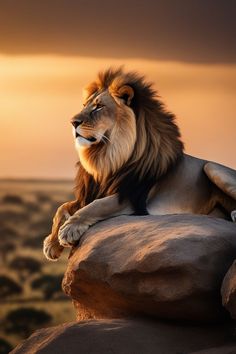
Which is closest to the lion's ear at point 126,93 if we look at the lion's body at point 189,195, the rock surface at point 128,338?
the lion's body at point 189,195

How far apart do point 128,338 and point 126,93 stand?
1.20m

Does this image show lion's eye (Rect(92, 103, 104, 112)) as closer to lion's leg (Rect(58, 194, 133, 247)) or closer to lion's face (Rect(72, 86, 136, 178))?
lion's face (Rect(72, 86, 136, 178))

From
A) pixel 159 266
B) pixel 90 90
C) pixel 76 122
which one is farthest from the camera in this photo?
pixel 90 90

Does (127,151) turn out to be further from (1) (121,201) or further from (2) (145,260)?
(2) (145,260)

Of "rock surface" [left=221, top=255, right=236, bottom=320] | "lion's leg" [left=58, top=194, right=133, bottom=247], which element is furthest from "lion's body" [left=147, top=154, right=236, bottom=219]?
"rock surface" [left=221, top=255, right=236, bottom=320]

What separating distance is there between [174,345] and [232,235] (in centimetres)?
51

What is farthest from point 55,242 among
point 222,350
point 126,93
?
point 222,350

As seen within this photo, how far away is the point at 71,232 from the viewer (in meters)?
4.31

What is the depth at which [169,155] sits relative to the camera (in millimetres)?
4480

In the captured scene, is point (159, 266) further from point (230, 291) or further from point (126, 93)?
point (126, 93)

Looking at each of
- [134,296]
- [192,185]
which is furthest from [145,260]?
[192,185]

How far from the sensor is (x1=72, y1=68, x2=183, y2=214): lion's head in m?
4.42

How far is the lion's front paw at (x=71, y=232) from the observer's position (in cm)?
431

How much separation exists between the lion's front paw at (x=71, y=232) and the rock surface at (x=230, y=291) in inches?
34.1
